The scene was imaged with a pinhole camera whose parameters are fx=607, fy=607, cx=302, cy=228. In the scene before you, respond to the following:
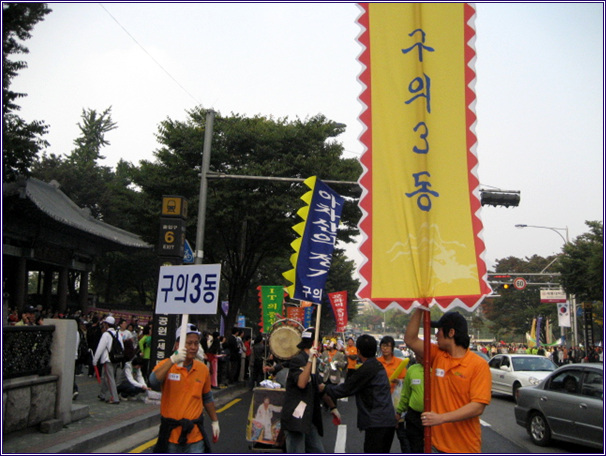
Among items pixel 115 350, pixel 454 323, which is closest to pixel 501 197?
pixel 115 350

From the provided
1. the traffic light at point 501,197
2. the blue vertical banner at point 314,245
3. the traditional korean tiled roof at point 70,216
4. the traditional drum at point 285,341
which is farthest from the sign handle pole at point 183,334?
the traditional korean tiled roof at point 70,216

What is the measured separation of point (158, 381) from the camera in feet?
18.2

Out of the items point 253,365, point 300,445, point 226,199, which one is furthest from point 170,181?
point 300,445

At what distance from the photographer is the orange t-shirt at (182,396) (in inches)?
216

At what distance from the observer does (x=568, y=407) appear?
31.8ft

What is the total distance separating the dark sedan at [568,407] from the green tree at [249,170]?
39.9 feet

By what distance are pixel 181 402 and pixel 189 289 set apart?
4.03 ft

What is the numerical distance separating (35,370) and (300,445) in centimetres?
494

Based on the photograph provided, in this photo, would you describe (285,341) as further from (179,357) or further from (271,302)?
(271,302)

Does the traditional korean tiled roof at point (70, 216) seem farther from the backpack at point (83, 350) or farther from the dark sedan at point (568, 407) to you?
the dark sedan at point (568, 407)

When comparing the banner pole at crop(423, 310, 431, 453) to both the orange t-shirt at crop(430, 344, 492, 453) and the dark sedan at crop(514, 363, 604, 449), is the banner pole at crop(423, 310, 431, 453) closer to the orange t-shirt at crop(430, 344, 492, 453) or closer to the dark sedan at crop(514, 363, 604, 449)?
the orange t-shirt at crop(430, 344, 492, 453)

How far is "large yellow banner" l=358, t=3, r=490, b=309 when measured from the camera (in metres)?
A: 4.42

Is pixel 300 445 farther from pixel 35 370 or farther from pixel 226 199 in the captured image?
pixel 226 199

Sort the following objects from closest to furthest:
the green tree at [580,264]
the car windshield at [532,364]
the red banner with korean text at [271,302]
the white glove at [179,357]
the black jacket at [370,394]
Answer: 1. the white glove at [179,357]
2. the black jacket at [370,394]
3. the car windshield at [532,364]
4. the red banner with korean text at [271,302]
5. the green tree at [580,264]
